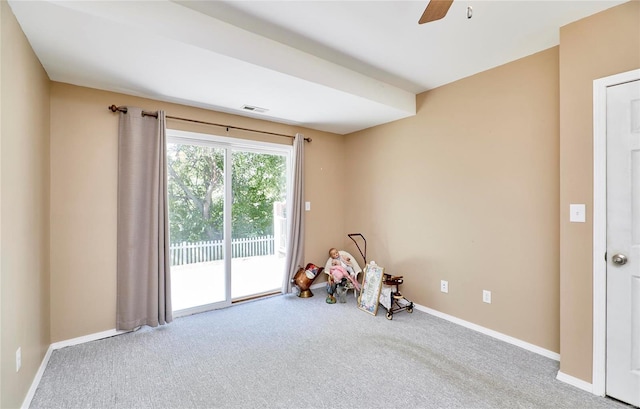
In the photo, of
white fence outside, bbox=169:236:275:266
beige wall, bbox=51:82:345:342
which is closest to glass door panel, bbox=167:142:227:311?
white fence outside, bbox=169:236:275:266

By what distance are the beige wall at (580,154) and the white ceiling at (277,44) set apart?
0.51ft

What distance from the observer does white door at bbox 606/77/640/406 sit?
178 cm

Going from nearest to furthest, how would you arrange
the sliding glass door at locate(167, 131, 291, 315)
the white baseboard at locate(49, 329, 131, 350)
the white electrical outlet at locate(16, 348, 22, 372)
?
1. the white electrical outlet at locate(16, 348, 22, 372)
2. the white baseboard at locate(49, 329, 131, 350)
3. the sliding glass door at locate(167, 131, 291, 315)

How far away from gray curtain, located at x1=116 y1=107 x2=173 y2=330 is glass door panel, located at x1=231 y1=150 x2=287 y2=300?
2.87ft

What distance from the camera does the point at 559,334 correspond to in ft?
7.59

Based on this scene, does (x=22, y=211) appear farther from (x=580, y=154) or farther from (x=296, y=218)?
(x=580, y=154)

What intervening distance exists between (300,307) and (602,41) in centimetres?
361

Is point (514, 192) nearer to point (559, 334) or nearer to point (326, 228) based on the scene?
point (559, 334)

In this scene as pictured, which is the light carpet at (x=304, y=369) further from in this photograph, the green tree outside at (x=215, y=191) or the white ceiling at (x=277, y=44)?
the white ceiling at (x=277, y=44)

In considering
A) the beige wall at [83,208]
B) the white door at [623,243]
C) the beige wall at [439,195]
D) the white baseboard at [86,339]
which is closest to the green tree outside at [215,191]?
the beige wall at [439,195]

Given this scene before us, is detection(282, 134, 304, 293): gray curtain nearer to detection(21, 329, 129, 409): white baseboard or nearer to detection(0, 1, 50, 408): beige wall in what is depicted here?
detection(21, 329, 129, 409): white baseboard

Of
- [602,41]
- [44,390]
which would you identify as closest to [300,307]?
[44,390]

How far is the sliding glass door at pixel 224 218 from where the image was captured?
3227mm

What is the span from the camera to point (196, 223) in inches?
131
